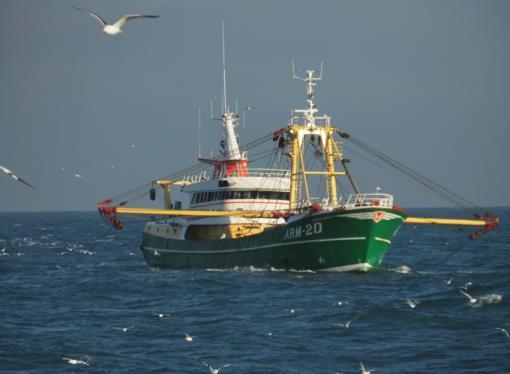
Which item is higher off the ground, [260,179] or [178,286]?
[260,179]

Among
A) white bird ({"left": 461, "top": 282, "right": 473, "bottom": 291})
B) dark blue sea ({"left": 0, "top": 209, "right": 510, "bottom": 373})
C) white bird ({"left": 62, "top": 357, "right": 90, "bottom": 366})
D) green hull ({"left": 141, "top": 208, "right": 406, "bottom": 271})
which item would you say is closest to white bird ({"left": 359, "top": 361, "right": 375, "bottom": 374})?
dark blue sea ({"left": 0, "top": 209, "right": 510, "bottom": 373})

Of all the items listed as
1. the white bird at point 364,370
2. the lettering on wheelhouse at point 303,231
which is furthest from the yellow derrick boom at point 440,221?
the white bird at point 364,370

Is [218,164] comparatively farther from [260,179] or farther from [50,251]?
[50,251]

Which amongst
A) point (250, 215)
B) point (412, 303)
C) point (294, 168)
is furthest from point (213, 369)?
point (250, 215)

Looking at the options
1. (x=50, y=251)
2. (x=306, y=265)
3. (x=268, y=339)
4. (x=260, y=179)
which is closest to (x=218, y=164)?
(x=260, y=179)

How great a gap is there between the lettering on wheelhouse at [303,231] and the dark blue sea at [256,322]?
2107 mm

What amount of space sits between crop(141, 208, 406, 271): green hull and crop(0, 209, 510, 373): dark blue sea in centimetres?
93

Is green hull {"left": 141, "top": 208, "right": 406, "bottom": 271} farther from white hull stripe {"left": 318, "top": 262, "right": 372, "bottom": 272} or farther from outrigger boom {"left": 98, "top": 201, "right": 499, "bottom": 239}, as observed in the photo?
outrigger boom {"left": 98, "top": 201, "right": 499, "bottom": 239}

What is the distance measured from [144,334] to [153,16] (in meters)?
10.6

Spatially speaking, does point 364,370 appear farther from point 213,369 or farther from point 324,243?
point 324,243

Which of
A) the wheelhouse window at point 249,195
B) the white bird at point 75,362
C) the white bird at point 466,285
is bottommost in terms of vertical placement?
the white bird at point 75,362

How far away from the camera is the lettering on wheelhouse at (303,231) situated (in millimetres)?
52844

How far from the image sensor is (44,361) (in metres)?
30.2

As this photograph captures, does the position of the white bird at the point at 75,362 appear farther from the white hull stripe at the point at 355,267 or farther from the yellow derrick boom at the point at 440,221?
Answer: the yellow derrick boom at the point at 440,221
